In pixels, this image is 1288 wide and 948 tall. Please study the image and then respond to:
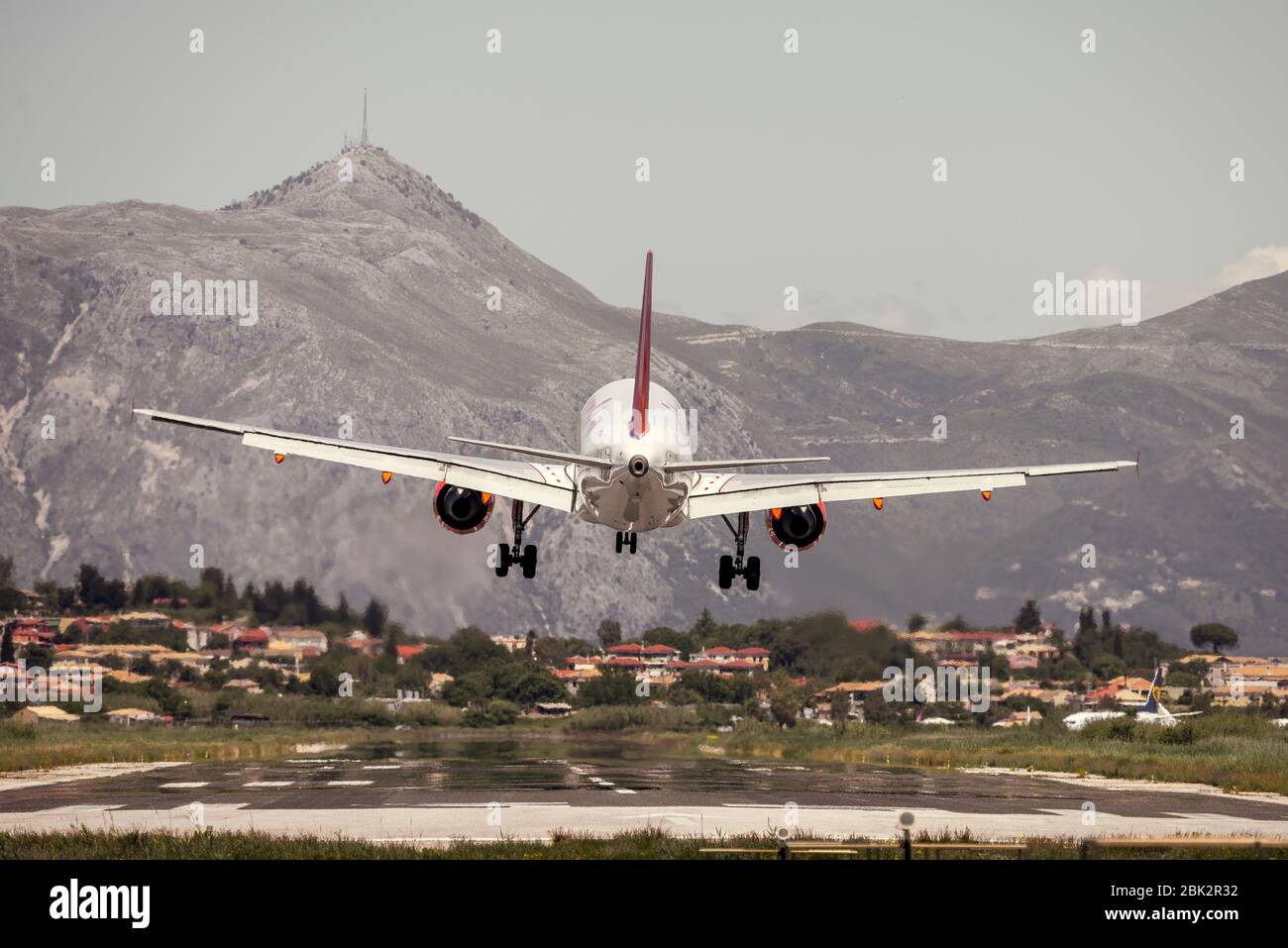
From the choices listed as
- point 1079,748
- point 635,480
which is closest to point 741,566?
point 635,480

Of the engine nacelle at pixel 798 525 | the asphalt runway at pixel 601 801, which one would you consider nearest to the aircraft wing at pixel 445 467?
the engine nacelle at pixel 798 525

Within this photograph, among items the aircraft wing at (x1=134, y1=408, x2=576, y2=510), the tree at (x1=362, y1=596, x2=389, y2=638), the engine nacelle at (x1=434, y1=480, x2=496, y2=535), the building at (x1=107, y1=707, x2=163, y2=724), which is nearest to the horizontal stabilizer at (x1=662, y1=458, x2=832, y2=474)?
the aircraft wing at (x1=134, y1=408, x2=576, y2=510)

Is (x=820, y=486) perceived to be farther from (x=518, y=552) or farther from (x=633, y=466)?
(x=518, y=552)

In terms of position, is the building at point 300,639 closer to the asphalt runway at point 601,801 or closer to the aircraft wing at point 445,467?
the asphalt runway at point 601,801

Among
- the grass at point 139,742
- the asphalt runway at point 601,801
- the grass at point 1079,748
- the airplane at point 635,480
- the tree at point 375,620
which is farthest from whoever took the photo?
the tree at point 375,620
